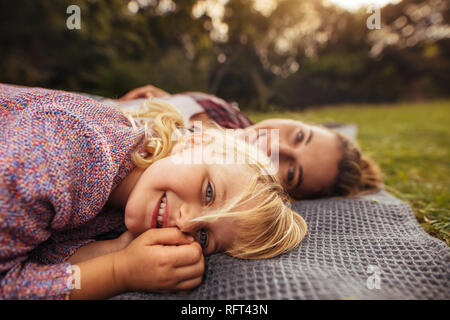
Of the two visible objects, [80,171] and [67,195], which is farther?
[80,171]

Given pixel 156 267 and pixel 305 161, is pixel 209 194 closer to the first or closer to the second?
pixel 156 267

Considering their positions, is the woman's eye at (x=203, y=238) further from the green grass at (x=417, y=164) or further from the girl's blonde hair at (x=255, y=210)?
the green grass at (x=417, y=164)

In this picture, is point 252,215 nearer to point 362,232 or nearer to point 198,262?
point 198,262

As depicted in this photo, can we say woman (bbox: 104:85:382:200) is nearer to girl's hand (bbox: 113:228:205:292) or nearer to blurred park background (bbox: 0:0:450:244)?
blurred park background (bbox: 0:0:450:244)

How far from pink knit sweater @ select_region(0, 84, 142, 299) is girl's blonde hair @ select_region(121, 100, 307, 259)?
0.64 feet

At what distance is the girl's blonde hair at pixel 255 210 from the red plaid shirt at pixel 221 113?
98 cm

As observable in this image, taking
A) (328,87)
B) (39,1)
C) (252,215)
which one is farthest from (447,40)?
(252,215)

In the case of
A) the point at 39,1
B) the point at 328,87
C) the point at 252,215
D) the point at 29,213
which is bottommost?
the point at 252,215

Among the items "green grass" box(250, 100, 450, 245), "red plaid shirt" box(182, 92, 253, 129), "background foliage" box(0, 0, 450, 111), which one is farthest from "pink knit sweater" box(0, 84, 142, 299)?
"background foliage" box(0, 0, 450, 111)

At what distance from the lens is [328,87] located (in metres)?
10.6

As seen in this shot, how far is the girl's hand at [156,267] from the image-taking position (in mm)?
889

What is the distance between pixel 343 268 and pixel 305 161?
1040 millimetres

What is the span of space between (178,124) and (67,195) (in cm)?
99

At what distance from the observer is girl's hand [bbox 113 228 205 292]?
2.92 feet
